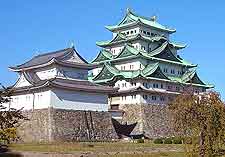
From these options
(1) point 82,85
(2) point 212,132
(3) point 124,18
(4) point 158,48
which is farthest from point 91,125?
(2) point 212,132

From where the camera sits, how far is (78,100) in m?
49.7

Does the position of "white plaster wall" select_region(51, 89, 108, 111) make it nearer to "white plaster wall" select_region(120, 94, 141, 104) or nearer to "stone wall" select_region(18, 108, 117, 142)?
"stone wall" select_region(18, 108, 117, 142)

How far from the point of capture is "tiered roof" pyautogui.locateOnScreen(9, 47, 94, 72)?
51406mm

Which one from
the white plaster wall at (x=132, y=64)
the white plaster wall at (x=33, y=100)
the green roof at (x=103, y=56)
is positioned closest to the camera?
the white plaster wall at (x=33, y=100)

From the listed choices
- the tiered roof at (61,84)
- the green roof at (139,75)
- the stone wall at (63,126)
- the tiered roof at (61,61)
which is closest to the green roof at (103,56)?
the green roof at (139,75)

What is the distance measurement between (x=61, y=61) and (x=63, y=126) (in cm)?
848

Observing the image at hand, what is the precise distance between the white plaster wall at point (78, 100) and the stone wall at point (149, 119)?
696 cm

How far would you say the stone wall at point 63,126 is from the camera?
47412mm

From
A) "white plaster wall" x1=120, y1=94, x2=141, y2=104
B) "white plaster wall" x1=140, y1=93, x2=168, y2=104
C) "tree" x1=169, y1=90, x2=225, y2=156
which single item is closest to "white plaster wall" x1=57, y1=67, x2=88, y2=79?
"white plaster wall" x1=120, y1=94, x2=141, y2=104

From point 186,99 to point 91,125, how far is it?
92.4 ft

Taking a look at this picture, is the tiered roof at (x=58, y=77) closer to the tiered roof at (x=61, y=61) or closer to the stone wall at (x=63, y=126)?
the tiered roof at (x=61, y=61)

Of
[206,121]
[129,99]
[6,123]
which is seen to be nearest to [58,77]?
[129,99]

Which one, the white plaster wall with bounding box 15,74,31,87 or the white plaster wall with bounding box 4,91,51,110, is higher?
the white plaster wall with bounding box 15,74,31,87

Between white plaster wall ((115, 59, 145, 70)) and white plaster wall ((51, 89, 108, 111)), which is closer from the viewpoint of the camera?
white plaster wall ((51, 89, 108, 111))
